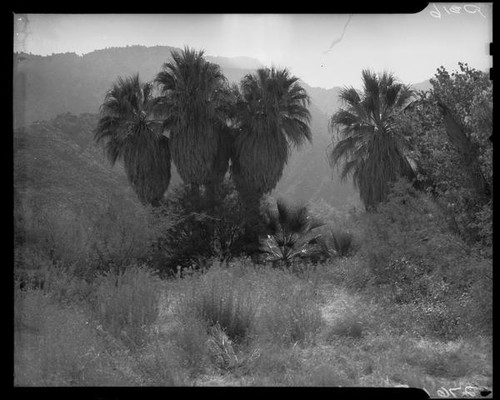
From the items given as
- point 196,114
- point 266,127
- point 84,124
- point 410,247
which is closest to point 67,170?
point 196,114

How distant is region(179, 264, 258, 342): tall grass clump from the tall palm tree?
6.65 meters

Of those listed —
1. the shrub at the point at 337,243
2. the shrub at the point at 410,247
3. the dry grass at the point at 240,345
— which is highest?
the shrub at the point at 410,247

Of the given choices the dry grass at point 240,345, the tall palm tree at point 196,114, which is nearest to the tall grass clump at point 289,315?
the dry grass at point 240,345

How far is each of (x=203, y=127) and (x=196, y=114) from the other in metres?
0.38

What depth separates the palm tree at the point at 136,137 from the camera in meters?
13.0

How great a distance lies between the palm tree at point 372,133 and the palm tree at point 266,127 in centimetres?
109

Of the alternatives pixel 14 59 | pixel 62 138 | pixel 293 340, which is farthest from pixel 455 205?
pixel 62 138

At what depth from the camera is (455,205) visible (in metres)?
5.91

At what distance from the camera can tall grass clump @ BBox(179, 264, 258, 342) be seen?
240 inches

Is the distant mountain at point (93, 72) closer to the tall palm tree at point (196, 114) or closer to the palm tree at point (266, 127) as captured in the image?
the tall palm tree at point (196, 114)

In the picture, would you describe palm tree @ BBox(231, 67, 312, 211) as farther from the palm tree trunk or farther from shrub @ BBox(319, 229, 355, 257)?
shrub @ BBox(319, 229, 355, 257)

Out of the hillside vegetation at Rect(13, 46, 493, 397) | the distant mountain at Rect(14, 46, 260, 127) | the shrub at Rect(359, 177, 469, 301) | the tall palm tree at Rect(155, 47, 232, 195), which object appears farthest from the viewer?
the tall palm tree at Rect(155, 47, 232, 195)

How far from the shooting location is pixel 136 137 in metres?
13.5

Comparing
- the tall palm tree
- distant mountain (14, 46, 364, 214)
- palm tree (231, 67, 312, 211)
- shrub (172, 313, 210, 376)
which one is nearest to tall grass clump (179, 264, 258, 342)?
shrub (172, 313, 210, 376)
